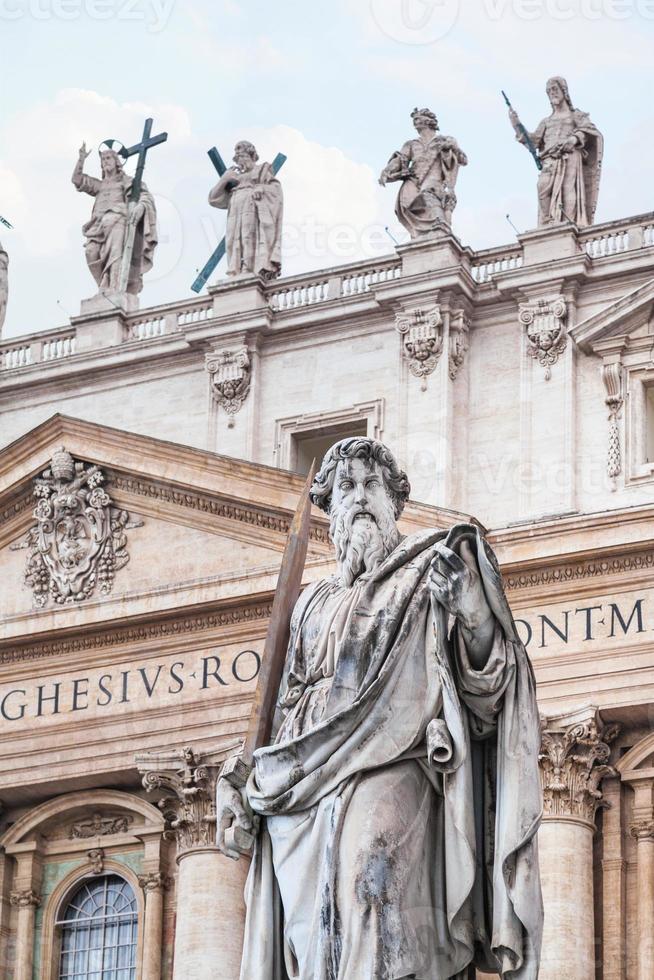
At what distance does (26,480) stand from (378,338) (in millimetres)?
4537

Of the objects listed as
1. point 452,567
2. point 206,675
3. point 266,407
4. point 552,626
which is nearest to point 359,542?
point 452,567

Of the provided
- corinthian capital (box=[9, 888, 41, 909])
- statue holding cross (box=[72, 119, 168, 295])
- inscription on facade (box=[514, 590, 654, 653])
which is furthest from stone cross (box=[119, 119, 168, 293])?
inscription on facade (box=[514, 590, 654, 653])

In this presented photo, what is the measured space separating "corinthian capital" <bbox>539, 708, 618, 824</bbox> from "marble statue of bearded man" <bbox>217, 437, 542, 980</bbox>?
18.4 m

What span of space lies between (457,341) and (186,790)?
19.5ft

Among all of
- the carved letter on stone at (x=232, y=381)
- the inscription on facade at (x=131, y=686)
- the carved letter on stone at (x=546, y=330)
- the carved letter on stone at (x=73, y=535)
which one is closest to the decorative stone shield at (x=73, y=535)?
the carved letter on stone at (x=73, y=535)

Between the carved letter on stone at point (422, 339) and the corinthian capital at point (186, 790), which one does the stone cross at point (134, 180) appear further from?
the corinthian capital at point (186, 790)

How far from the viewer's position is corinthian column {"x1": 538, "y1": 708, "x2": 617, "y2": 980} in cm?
2486

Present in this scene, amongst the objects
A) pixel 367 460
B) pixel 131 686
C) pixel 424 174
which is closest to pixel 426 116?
pixel 424 174

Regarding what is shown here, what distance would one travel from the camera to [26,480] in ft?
99.8

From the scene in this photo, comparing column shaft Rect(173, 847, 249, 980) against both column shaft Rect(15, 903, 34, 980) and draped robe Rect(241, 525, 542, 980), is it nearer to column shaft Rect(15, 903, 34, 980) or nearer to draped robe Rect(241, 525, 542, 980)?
column shaft Rect(15, 903, 34, 980)

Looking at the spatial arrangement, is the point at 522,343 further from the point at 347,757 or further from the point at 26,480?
the point at 347,757

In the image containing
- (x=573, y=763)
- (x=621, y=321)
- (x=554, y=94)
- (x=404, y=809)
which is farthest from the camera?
(x=554, y=94)

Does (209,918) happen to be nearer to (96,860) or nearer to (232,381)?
(96,860)

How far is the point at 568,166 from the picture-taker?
29578 millimetres
